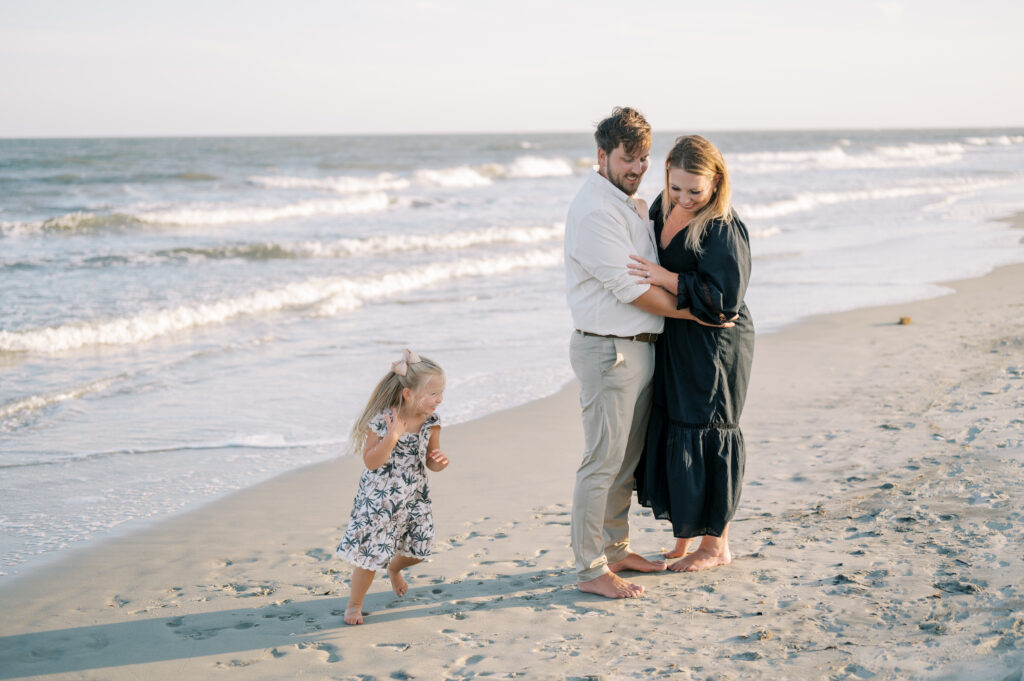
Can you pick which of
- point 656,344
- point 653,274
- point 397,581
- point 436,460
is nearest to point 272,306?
point 397,581

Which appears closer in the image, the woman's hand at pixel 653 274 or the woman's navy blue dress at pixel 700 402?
the woman's hand at pixel 653 274

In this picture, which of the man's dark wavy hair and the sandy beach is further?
the man's dark wavy hair

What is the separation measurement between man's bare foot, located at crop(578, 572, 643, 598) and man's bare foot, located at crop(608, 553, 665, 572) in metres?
0.20

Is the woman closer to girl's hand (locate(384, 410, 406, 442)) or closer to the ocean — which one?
girl's hand (locate(384, 410, 406, 442))

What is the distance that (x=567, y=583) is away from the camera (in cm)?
389

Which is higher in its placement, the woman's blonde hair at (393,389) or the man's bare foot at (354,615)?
the woman's blonde hair at (393,389)

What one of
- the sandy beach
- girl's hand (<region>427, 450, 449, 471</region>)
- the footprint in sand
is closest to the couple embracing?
the sandy beach

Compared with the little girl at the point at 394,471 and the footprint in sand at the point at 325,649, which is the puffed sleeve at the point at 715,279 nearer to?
the little girl at the point at 394,471

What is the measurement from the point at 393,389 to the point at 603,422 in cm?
85

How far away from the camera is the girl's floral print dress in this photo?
358 cm

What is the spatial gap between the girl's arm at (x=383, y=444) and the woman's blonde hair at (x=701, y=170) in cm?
134

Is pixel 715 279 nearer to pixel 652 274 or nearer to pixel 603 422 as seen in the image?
pixel 652 274

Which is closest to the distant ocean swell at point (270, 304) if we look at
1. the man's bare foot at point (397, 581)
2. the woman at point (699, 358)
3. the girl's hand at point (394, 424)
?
the man's bare foot at point (397, 581)

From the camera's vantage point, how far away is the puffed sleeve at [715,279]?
3.55 m
